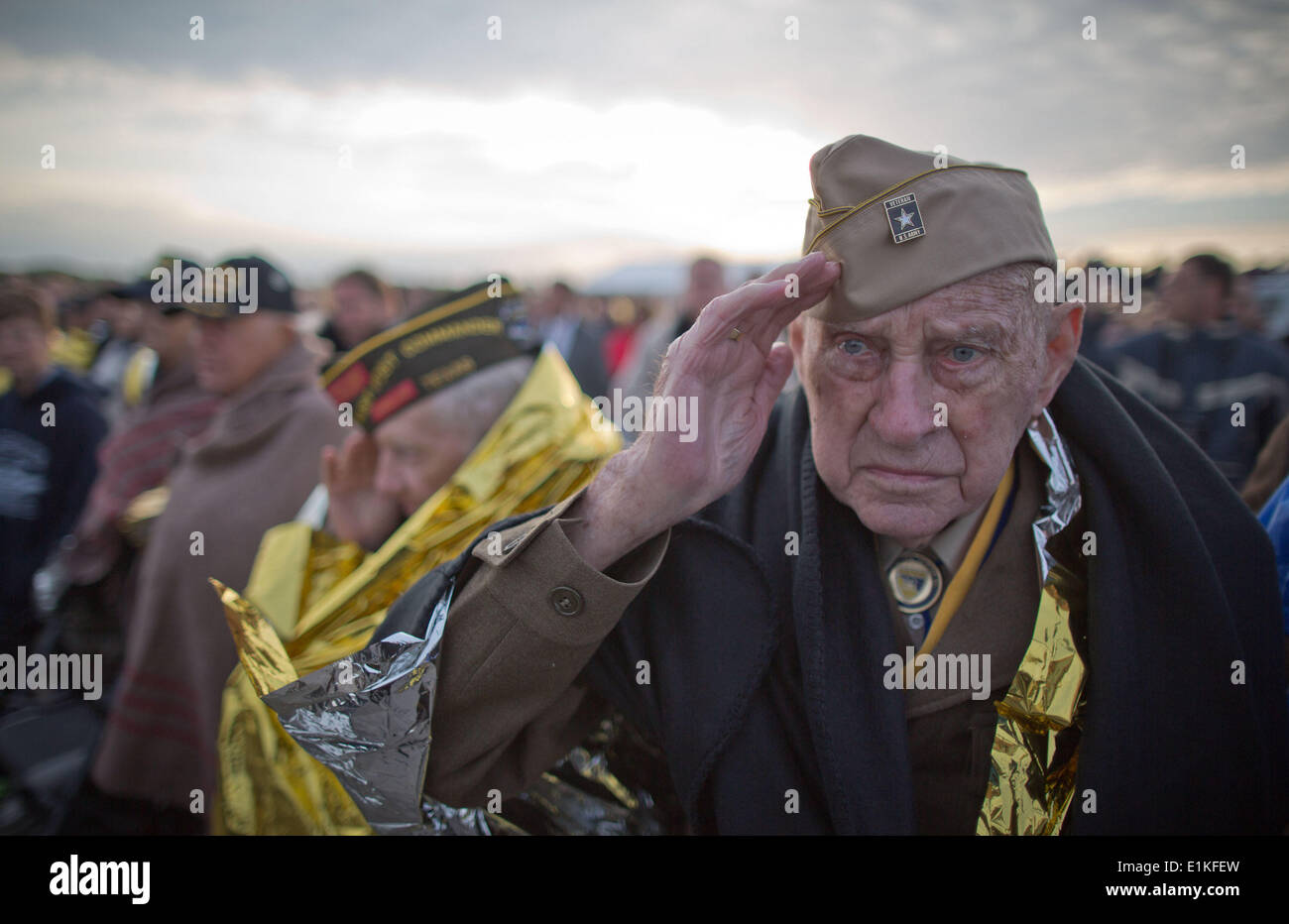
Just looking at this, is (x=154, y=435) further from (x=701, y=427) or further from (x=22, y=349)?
(x=701, y=427)

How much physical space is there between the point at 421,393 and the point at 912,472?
153 cm

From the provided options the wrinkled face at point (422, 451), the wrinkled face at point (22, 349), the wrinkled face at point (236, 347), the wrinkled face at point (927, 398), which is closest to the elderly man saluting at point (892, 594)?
the wrinkled face at point (927, 398)

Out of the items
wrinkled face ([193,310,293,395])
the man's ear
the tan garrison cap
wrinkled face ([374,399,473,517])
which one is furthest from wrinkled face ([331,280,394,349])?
the man's ear

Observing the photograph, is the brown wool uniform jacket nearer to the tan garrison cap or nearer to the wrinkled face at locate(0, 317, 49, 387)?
the tan garrison cap

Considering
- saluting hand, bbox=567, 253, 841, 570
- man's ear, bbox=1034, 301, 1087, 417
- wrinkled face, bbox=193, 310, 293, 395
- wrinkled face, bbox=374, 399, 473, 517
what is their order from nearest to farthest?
1. saluting hand, bbox=567, 253, 841, 570
2. man's ear, bbox=1034, 301, 1087, 417
3. wrinkled face, bbox=374, 399, 473, 517
4. wrinkled face, bbox=193, 310, 293, 395

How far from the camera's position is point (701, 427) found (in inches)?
50.8

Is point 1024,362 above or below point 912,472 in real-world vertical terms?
above

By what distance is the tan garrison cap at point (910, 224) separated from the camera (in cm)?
127

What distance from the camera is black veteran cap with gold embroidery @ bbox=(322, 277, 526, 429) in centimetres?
238

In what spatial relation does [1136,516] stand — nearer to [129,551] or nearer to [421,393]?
[421,393]

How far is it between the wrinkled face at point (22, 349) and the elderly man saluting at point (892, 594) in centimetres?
424

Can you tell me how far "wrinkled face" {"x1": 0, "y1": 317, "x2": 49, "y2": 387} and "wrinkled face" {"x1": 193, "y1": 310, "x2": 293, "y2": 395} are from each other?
5.60ft

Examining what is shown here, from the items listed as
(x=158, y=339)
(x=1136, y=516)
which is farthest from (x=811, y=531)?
(x=158, y=339)

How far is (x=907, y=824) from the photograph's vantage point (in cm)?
130
